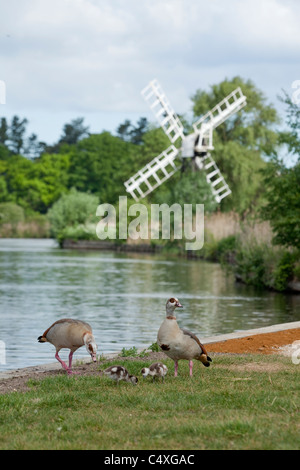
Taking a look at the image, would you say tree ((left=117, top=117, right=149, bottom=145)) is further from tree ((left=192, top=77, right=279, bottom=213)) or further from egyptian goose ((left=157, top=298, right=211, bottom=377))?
egyptian goose ((left=157, top=298, right=211, bottom=377))

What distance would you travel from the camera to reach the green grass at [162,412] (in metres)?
5.85

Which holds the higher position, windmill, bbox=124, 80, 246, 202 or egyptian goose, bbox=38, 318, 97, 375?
windmill, bbox=124, 80, 246, 202

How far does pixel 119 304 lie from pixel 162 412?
50.7 feet

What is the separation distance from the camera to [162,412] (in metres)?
6.88

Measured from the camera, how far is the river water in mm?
15039

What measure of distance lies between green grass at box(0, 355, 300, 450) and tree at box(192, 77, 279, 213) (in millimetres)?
50832

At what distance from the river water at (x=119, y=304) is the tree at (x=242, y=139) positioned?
24.4m

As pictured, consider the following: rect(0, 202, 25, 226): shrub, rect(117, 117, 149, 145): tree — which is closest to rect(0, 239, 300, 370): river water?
rect(0, 202, 25, 226): shrub

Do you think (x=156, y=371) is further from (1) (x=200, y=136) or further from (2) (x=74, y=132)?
(2) (x=74, y=132)

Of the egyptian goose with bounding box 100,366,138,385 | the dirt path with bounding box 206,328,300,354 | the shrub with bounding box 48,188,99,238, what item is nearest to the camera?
the egyptian goose with bounding box 100,366,138,385

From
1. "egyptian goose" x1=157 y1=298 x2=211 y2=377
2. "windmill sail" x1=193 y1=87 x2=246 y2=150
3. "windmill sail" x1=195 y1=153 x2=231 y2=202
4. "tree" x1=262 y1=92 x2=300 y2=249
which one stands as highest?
"windmill sail" x1=193 y1=87 x2=246 y2=150

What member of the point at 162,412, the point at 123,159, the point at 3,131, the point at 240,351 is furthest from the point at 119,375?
the point at 3,131

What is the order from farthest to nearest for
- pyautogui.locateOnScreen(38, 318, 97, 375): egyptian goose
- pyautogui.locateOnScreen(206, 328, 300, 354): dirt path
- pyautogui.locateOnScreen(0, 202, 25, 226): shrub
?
pyautogui.locateOnScreen(0, 202, 25, 226): shrub < pyautogui.locateOnScreen(206, 328, 300, 354): dirt path < pyautogui.locateOnScreen(38, 318, 97, 375): egyptian goose
